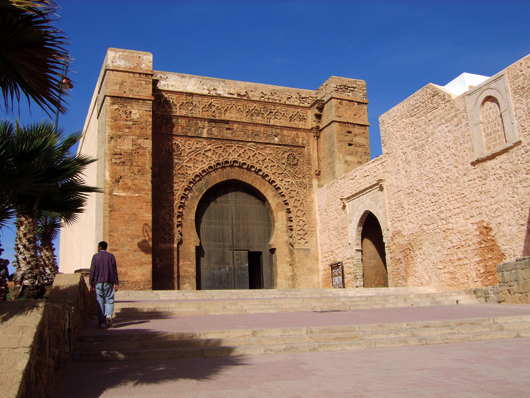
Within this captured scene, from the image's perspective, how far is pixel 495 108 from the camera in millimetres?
10117

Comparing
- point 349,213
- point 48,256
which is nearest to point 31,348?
point 48,256

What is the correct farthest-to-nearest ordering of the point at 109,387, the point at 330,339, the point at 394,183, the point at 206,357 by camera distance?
1. the point at 394,183
2. the point at 330,339
3. the point at 206,357
4. the point at 109,387

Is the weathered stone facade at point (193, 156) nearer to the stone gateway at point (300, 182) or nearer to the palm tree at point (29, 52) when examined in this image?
the stone gateway at point (300, 182)

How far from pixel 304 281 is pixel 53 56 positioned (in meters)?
12.4

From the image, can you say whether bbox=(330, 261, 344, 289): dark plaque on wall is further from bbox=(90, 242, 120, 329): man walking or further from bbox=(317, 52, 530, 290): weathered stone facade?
bbox=(90, 242, 120, 329): man walking

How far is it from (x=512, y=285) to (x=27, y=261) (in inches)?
321

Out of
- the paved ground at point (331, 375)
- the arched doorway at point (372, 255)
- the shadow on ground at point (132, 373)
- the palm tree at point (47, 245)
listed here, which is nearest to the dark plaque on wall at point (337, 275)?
the arched doorway at point (372, 255)

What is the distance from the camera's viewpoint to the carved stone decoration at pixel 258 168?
14742 millimetres

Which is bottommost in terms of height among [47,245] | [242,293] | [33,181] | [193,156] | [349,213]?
[242,293]

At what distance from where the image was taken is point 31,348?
2969 millimetres

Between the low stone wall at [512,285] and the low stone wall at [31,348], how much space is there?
293 inches

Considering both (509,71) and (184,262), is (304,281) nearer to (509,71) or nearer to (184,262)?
(184,262)

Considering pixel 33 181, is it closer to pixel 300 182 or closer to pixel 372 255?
pixel 372 255

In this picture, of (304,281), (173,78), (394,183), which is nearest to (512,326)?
(394,183)
